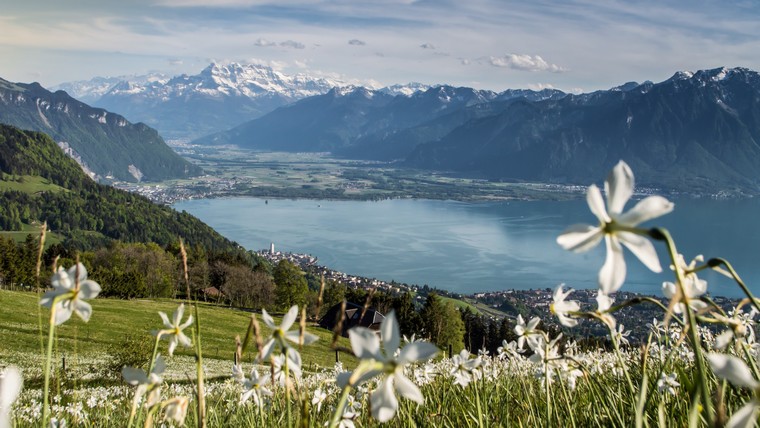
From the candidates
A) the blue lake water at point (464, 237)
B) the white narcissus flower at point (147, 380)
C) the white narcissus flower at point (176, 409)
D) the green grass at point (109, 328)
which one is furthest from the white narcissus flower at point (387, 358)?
the blue lake water at point (464, 237)

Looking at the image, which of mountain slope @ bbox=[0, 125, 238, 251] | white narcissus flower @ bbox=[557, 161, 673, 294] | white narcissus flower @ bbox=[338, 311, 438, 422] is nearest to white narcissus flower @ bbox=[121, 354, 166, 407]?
white narcissus flower @ bbox=[338, 311, 438, 422]

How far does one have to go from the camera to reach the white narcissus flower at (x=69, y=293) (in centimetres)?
127

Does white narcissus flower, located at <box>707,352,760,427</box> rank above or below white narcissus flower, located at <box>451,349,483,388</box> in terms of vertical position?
above

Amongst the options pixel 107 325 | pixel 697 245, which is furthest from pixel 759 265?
pixel 107 325

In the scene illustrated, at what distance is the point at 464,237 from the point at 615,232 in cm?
11789

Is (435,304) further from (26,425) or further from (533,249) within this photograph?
(533,249)

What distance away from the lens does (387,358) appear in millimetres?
921

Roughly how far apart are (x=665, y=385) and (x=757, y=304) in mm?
1498

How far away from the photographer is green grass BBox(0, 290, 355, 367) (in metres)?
24.3

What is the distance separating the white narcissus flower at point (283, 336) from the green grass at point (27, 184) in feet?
475

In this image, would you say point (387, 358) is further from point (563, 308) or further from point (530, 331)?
point (530, 331)

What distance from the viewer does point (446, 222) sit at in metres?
137

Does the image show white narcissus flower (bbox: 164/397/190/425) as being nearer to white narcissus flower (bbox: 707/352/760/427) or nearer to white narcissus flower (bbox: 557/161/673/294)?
white narcissus flower (bbox: 557/161/673/294)

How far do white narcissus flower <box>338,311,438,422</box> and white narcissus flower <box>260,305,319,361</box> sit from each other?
0.89 ft
